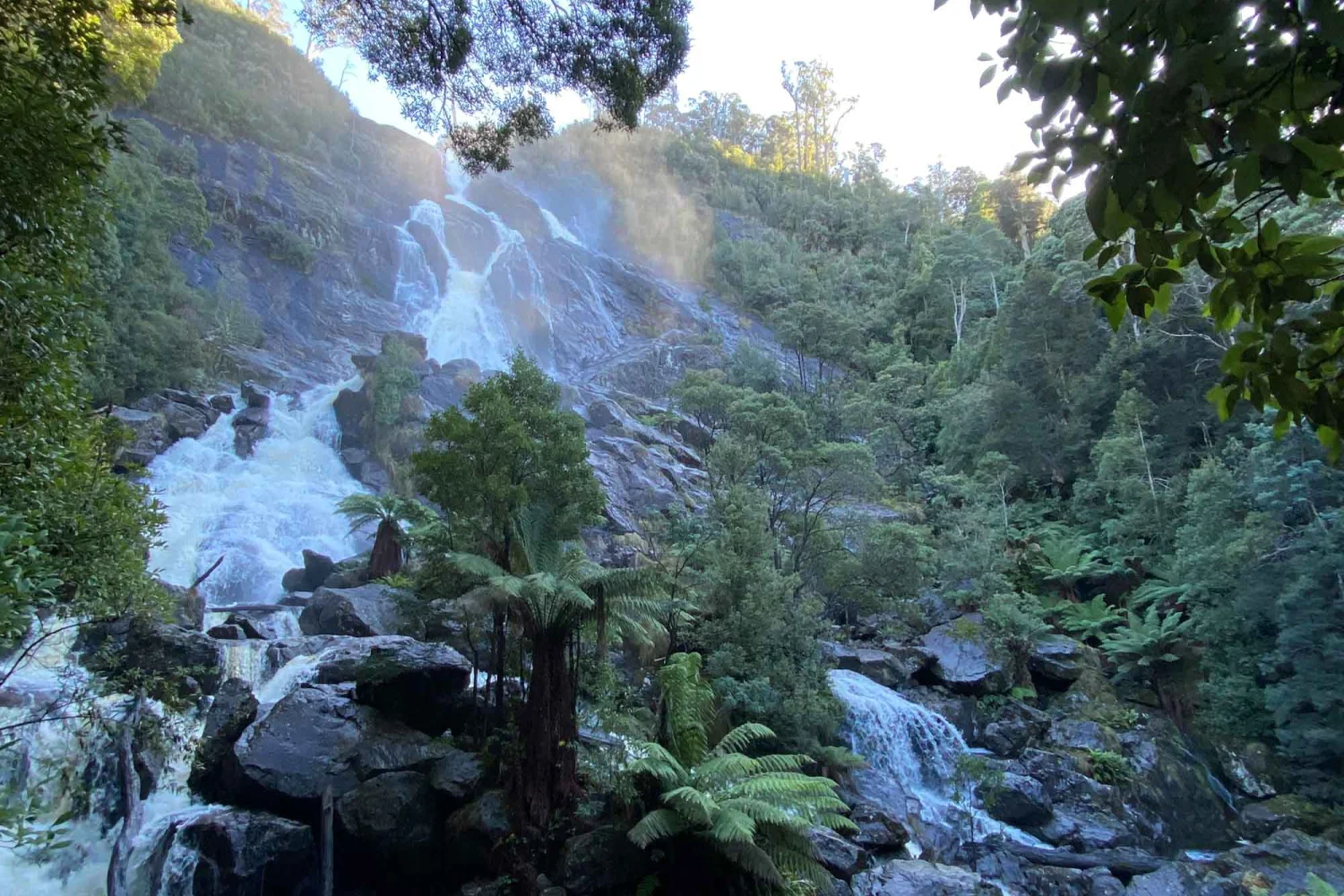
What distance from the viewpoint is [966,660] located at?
15.5 metres

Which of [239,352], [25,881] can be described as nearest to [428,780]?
[25,881]

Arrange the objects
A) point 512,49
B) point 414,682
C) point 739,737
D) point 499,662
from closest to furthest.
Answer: point 512,49
point 739,737
point 499,662
point 414,682

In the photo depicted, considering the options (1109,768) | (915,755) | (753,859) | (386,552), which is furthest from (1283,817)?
(386,552)

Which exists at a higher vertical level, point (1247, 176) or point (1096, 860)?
point (1247, 176)

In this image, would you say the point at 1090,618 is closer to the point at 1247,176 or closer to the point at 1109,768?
the point at 1109,768

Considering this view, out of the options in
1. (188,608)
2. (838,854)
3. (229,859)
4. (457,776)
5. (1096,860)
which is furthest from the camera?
(188,608)

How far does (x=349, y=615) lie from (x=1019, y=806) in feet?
37.8

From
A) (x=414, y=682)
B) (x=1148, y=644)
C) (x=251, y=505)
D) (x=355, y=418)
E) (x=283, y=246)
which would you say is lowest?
(x=414, y=682)

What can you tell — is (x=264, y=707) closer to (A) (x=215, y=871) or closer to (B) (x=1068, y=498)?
(A) (x=215, y=871)

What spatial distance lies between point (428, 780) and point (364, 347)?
25.1 metres

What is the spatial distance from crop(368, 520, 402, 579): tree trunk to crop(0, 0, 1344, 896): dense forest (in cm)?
9

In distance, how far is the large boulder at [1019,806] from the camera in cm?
1162

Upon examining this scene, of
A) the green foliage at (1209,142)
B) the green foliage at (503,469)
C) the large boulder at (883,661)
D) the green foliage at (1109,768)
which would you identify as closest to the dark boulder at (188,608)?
the green foliage at (503,469)

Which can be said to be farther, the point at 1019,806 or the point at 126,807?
the point at 1019,806
